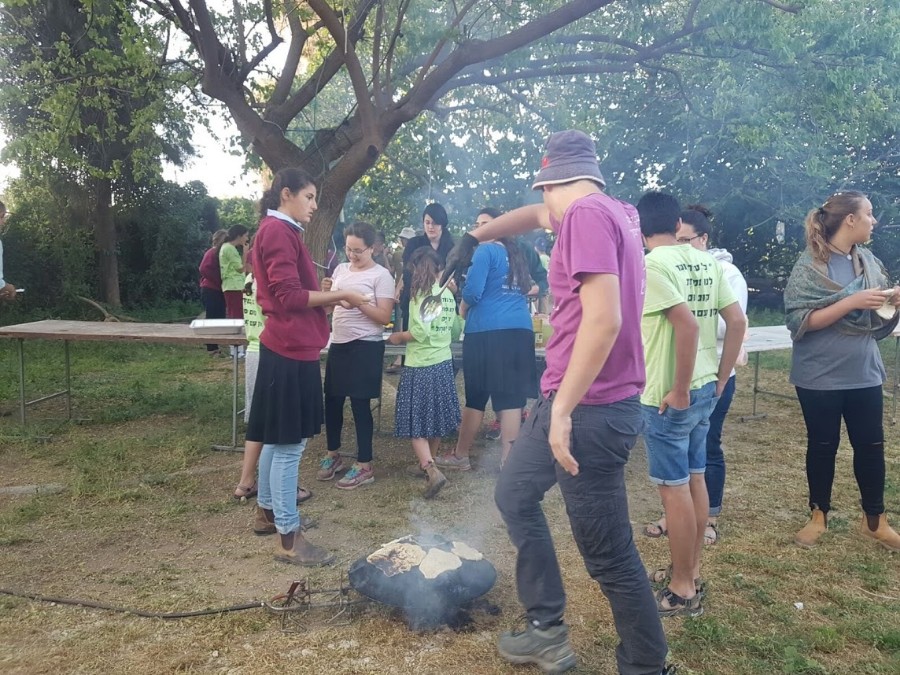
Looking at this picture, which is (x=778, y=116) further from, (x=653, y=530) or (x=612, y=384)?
(x=612, y=384)

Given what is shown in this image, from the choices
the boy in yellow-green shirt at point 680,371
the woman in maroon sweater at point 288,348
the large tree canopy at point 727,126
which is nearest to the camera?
the boy in yellow-green shirt at point 680,371

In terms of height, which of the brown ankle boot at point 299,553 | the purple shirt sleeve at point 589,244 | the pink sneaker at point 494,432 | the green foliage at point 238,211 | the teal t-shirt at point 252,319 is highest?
the green foliage at point 238,211

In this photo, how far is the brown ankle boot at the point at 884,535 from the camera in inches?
143

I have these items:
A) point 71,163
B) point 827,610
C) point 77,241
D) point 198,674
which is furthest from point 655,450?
point 77,241

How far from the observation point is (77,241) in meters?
12.8

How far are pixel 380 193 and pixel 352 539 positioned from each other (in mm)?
9440

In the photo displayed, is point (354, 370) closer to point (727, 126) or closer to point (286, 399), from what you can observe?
point (286, 399)

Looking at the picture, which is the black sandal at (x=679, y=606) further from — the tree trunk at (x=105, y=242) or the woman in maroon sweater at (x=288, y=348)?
the tree trunk at (x=105, y=242)

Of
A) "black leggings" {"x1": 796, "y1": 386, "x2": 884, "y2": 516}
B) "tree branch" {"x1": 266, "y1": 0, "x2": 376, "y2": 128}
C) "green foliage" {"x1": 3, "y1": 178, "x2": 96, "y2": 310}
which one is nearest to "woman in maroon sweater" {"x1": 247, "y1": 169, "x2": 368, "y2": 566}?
"black leggings" {"x1": 796, "y1": 386, "x2": 884, "y2": 516}

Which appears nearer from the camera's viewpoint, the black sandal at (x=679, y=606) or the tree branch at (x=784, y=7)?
the black sandal at (x=679, y=606)

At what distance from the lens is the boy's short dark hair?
9.50ft

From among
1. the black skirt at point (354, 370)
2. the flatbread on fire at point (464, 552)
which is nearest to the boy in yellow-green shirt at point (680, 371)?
the flatbread on fire at point (464, 552)

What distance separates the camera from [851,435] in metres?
3.62

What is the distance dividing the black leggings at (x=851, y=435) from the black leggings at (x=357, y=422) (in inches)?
109
